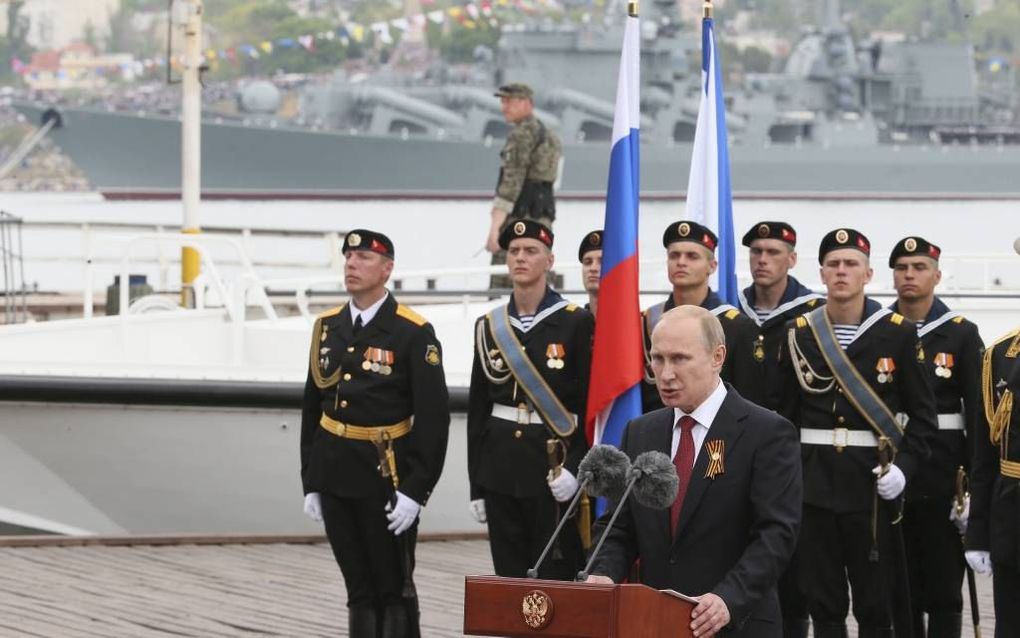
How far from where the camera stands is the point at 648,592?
3404mm

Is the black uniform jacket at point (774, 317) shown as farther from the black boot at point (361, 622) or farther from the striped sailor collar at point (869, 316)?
the black boot at point (361, 622)

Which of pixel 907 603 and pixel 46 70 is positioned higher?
pixel 46 70

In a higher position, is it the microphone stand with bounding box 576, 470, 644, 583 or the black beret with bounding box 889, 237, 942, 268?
the black beret with bounding box 889, 237, 942, 268

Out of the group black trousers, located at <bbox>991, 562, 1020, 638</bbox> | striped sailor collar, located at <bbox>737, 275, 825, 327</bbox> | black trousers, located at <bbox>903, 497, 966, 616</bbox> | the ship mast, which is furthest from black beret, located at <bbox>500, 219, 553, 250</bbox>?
the ship mast

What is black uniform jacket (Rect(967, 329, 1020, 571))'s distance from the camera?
4.63 m

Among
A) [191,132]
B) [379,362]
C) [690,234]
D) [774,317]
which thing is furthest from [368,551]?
[191,132]

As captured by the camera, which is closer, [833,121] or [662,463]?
[662,463]

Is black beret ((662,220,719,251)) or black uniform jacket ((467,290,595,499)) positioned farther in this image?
black uniform jacket ((467,290,595,499))

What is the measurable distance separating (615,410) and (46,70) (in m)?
91.3

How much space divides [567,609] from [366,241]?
2.53m

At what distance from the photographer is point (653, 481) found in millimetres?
3459

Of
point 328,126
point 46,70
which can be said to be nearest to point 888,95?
point 328,126

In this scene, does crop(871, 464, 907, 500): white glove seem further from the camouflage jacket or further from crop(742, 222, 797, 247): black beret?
the camouflage jacket

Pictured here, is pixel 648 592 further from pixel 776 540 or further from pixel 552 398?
pixel 552 398
